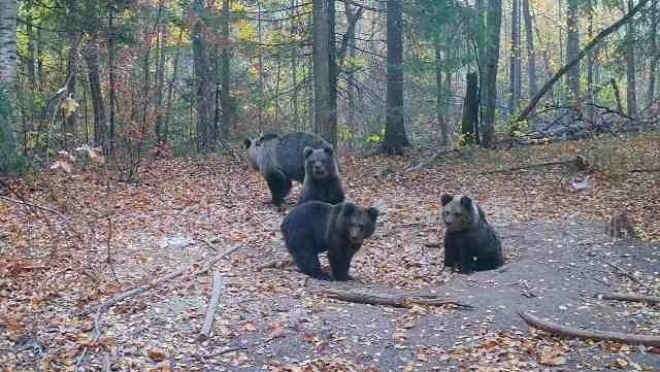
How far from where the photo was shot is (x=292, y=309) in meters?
8.43

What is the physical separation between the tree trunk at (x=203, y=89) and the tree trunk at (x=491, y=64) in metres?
8.60

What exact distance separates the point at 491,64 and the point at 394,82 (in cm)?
323

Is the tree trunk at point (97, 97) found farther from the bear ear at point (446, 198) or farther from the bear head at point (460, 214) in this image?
the bear head at point (460, 214)

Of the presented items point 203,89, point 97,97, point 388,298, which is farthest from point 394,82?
point 388,298

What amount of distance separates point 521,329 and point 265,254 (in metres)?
4.51

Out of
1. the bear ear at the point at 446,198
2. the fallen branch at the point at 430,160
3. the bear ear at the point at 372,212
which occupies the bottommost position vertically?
the bear ear at the point at 372,212

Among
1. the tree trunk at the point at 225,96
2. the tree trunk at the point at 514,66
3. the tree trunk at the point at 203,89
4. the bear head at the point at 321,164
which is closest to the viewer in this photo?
the bear head at the point at 321,164

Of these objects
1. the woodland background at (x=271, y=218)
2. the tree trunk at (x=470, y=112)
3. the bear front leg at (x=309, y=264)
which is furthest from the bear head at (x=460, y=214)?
the tree trunk at (x=470, y=112)

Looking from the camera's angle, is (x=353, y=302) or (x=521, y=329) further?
(x=353, y=302)

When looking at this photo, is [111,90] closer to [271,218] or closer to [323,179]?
[271,218]

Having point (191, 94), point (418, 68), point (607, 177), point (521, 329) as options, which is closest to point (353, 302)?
point (521, 329)

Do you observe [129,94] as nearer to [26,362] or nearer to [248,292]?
[248,292]

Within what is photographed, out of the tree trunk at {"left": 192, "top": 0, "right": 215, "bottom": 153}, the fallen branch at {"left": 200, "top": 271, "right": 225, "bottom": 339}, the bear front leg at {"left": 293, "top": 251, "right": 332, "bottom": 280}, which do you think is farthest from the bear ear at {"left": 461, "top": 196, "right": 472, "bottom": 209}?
the tree trunk at {"left": 192, "top": 0, "right": 215, "bottom": 153}

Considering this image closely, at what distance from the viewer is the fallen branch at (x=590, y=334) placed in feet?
24.7
